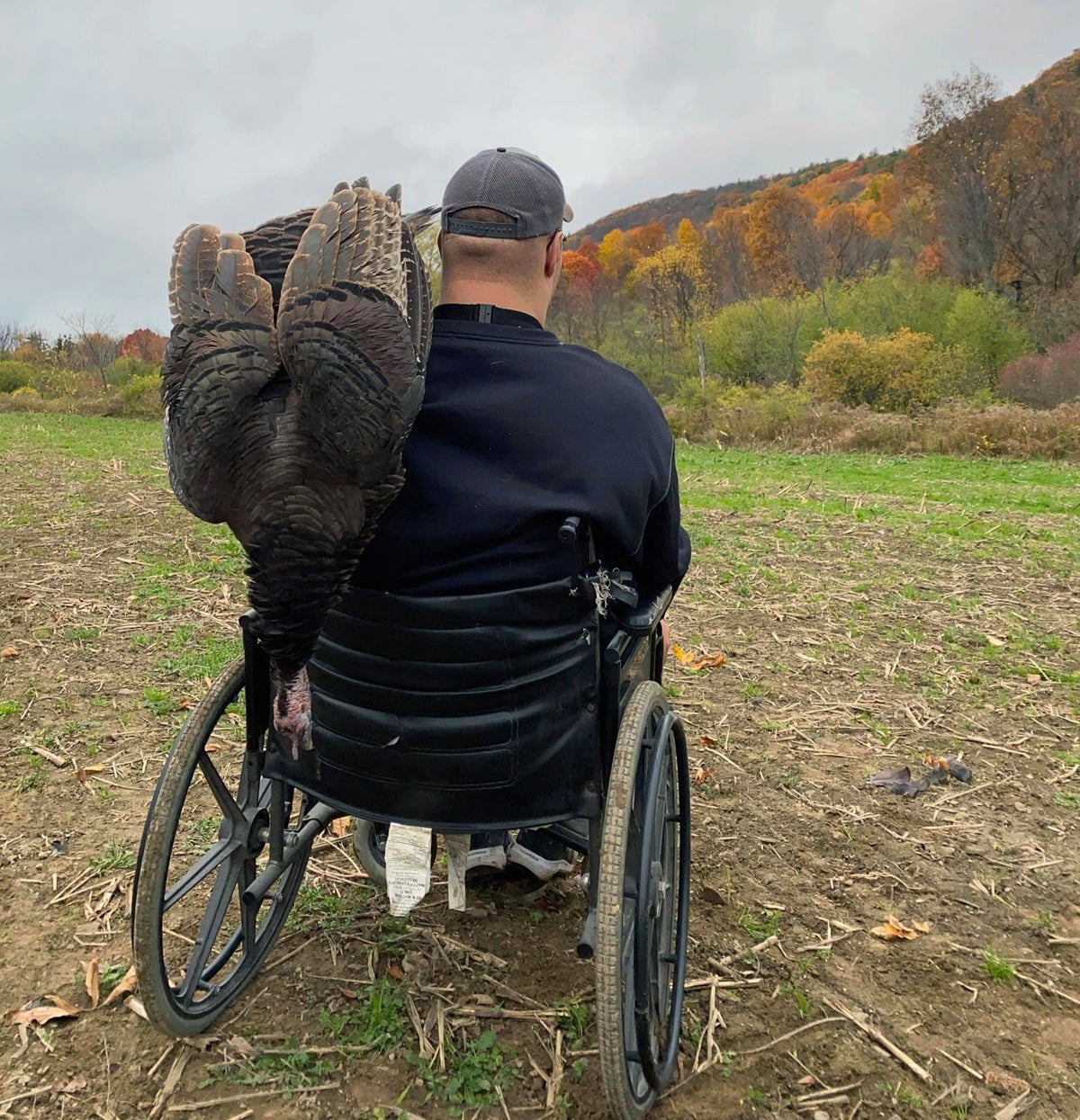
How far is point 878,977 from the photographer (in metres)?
2.43

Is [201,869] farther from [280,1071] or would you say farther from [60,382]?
[60,382]

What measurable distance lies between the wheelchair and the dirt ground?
0.79ft

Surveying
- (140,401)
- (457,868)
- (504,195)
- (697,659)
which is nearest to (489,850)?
(457,868)

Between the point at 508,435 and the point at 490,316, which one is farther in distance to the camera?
the point at 490,316

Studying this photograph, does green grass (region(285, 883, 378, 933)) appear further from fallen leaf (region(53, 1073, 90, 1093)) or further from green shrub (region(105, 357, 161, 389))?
green shrub (region(105, 357, 161, 389))

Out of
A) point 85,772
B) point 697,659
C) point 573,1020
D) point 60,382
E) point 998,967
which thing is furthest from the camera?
point 60,382

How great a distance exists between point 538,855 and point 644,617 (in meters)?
1.05

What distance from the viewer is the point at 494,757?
6.04 ft

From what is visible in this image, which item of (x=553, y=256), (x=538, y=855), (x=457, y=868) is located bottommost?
(x=538, y=855)

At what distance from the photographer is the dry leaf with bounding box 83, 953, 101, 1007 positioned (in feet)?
7.43

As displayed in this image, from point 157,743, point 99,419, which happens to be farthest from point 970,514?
point 99,419

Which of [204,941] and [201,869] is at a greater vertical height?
[201,869]

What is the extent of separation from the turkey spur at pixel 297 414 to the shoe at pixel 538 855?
3.41 feet

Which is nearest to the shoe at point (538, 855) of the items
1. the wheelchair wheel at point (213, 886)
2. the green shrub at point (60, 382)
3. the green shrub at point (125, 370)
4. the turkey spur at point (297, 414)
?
the wheelchair wheel at point (213, 886)
